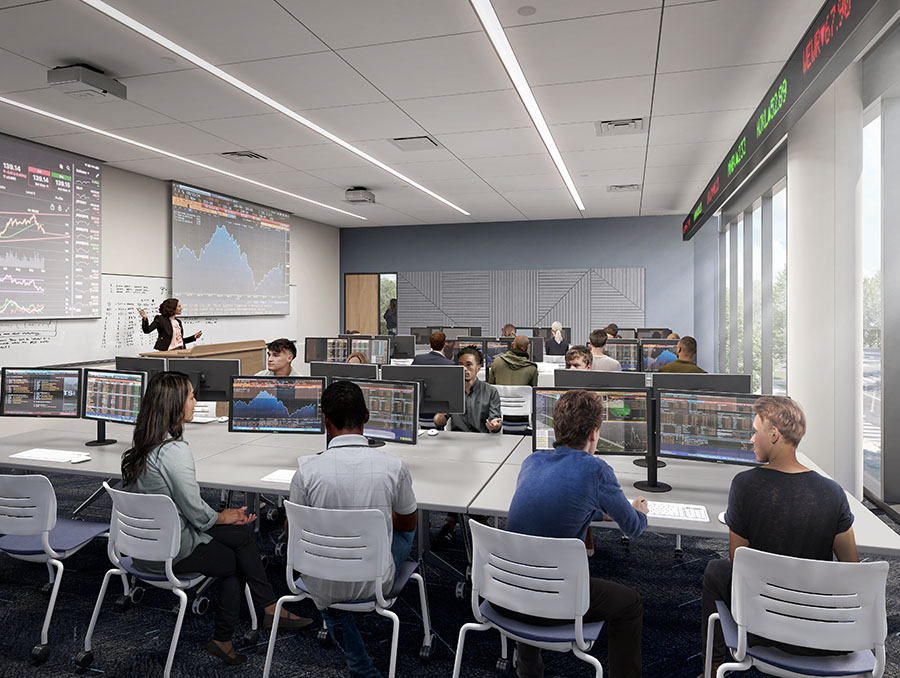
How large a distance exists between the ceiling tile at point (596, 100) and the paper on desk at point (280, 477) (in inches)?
119

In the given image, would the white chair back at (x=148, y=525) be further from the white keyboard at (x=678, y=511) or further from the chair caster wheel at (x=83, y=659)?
the white keyboard at (x=678, y=511)

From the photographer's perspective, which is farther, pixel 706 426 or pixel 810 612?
pixel 706 426

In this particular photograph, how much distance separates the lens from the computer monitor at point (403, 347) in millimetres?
7570

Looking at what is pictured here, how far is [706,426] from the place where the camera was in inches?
110

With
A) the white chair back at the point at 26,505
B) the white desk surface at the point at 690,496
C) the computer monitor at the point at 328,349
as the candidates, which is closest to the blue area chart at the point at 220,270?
the computer monitor at the point at 328,349

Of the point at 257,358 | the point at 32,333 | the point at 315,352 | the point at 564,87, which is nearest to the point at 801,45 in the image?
the point at 564,87

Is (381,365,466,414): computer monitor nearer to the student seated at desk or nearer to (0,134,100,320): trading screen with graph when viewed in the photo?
the student seated at desk

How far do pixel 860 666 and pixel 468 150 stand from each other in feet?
16.6

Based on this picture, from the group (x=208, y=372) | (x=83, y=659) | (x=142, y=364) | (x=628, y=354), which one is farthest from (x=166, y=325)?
(x=628, y=354)

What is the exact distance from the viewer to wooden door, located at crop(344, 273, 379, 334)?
12.1 meters

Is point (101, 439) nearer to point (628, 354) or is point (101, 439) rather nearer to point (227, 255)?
point (227, 255)

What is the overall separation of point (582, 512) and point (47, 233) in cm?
574

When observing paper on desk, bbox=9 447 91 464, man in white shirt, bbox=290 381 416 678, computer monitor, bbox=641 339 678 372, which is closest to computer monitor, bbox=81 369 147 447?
paper on desk, bbox=9 447 91 464

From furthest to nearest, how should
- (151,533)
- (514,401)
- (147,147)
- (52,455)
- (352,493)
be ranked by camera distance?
(147,147)
(514,401)
(52,455)
(151,533)
(352,493)
